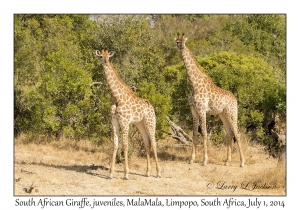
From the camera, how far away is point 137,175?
1245 centimetres

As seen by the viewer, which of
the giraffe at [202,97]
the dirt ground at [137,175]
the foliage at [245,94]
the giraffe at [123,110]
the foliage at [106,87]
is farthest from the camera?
Result: the foliage at [245,94]

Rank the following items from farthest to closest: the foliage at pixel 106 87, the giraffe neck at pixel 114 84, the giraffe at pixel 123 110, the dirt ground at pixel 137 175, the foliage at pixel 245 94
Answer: the foliage at pixel 245 94 < the foliage at pixel 106 87 < the giraffe neck at pixel 114 84 < the giraffe at pixel 123 110 < the dirt ground at pixel 137 175

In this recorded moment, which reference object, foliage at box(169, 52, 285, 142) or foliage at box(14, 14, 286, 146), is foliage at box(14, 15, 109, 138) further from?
foliage at box(169, 52, 285, 142)

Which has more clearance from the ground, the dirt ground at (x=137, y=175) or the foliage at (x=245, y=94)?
the foliage at (x=245, y=94)

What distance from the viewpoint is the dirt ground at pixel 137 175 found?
10984mm

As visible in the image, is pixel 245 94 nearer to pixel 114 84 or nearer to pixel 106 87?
pixel 106 87

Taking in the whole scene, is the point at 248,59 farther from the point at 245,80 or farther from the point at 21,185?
the point at 21,185

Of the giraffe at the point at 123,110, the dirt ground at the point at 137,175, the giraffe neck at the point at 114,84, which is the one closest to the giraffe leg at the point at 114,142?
the giraffe at the point at 123,110

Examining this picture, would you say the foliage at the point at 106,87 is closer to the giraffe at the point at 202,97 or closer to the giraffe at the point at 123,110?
the giraffe at the point at 202,97

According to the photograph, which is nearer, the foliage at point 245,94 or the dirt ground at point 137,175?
the dirt ground at point 137,175

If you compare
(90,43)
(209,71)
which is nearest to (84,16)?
(90,43)

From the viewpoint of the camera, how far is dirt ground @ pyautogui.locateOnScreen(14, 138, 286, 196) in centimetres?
1098

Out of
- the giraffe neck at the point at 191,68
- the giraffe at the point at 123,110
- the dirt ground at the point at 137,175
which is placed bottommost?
the dirt ground at the point at 137,175

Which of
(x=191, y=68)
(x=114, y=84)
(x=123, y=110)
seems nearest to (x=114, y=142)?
(x=123, y=110)
